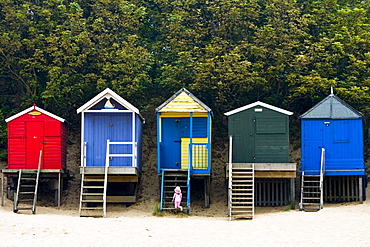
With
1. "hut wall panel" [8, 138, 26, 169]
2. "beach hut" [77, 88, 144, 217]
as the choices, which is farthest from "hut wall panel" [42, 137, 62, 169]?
"beach hut" [77, 88, 144, 217]

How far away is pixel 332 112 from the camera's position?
92.0 feet

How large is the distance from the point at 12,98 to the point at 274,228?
18.1m

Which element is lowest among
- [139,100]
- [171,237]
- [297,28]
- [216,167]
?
[171,237]

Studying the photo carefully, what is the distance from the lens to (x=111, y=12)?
35719mm

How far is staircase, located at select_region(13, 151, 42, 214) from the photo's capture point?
26.7m

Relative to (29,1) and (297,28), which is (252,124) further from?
(29,1)

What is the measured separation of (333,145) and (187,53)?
8.78m

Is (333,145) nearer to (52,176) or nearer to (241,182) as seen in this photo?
(241,182)

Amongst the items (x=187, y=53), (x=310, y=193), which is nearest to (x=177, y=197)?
(x=310, y=193)

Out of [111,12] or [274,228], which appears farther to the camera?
[111,12]

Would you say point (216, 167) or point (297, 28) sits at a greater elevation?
point (297, 28)

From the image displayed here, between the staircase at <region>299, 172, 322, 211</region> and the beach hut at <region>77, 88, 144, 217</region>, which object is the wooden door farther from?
the staircase at <region>299, 172, 322, 211</region>

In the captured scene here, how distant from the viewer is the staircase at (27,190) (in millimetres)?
26675

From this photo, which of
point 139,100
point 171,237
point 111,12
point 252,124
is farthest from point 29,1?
point 171,237
